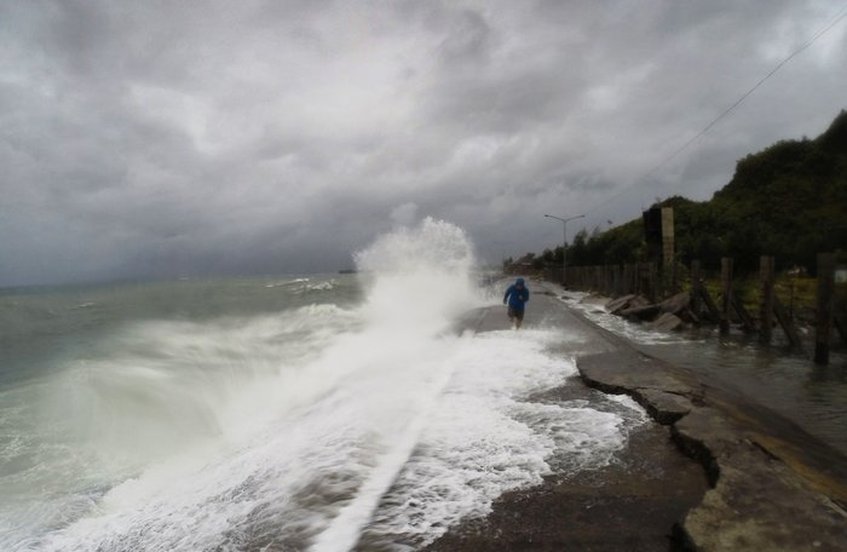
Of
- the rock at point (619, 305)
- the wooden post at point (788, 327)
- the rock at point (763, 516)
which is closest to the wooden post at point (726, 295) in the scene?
the wooden post at point (788, 327)

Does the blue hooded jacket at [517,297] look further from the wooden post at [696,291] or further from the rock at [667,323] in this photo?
the wooden post at [696,291]

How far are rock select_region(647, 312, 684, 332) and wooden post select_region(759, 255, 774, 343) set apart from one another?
303 centimetres

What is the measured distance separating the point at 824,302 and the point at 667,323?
6.72m

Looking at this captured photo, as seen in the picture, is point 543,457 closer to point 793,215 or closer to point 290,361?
point 290,361

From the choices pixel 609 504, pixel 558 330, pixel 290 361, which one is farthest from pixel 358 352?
pixel 609 504

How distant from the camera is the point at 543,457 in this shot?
185 inches

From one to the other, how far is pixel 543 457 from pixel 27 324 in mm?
36939

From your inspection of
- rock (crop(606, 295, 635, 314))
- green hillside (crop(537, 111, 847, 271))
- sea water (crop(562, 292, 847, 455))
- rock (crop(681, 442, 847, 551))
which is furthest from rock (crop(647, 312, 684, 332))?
green hillside (crop(537, 111, 847, 271))

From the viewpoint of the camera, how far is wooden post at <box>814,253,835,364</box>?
34.4ft

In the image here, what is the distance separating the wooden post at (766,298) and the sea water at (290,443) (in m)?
5.85

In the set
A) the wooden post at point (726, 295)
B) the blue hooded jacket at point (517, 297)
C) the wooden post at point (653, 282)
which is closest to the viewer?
the blue hooded jacket at point (517, 297)

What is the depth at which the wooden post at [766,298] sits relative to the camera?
523 inches

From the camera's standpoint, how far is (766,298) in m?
13.7

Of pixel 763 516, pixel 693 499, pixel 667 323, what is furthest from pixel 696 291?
pixel 763 516
